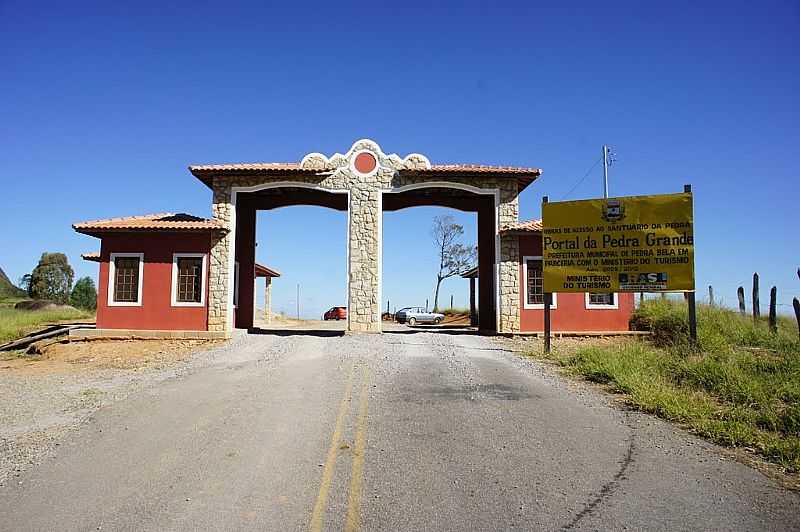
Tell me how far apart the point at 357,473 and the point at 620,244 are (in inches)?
495

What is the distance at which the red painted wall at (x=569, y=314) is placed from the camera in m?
22.6

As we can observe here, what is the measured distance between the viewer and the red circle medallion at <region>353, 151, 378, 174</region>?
22953mm

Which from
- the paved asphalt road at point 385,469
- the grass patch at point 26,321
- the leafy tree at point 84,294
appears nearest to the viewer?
the paved asphalt road at point 385,469

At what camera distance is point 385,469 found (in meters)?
6.42

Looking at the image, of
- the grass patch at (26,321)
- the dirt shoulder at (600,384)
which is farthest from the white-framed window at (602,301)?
the grass patch at (26,321)

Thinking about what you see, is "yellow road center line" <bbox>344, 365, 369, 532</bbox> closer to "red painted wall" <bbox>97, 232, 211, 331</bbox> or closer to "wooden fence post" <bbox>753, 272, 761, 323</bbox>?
"red painted wall" <bbox>97, 232, 211, 331</bbox>

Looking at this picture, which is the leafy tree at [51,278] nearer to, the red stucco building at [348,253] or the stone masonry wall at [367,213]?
the red stucco building at [348,253]

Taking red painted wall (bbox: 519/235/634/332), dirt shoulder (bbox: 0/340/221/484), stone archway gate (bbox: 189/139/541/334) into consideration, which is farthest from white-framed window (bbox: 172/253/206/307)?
red painted wall (bbox: 519/235/634/332)

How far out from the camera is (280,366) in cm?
1453

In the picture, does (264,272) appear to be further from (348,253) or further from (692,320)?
(692,320)

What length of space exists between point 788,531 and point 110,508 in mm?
5662

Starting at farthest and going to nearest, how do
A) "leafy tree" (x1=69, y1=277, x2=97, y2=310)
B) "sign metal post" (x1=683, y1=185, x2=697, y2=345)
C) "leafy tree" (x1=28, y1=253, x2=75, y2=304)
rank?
1. "leafy tree" (x1=28, y1=253, x2=75, y2=304)
2. "leafy tree" (x1=69, y1=277, x2=97, y2=310)
3. "sign metal post" (x1=683, y1=185, x2=697, y2=345)

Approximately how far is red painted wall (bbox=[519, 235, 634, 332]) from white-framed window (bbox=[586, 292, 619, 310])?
110 millimetres

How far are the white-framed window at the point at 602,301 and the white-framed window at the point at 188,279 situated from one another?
14.0 metres
